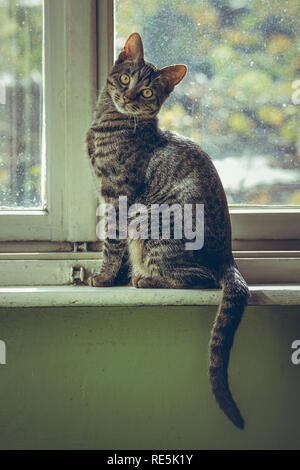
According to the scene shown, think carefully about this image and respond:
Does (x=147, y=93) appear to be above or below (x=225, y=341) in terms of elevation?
above

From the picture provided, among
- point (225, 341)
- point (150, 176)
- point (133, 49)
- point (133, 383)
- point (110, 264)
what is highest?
point (133, 49)

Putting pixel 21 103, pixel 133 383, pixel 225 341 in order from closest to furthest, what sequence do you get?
pixel 225 341, pixel 133 383, pixel 21 103

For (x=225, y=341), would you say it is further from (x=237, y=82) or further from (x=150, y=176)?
(x=237, y=82)

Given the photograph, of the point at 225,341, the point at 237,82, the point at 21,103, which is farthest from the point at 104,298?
the point at 237,82

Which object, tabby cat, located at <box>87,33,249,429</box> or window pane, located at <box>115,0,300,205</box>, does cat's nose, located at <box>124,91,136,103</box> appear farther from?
window pane, located at <box>115,0,300,205</box>

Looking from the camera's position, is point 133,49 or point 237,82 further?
point 237,82

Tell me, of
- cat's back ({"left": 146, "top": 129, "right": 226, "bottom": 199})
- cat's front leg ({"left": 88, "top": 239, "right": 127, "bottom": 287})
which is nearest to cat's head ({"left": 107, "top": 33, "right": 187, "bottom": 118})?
cat's back ({"left": 146, "top": 129, "right": 226, "bottom": 199})

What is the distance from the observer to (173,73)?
1.18m

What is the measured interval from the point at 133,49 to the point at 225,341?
76 centimetres

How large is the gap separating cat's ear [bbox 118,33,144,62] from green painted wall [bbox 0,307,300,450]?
0.65 meters

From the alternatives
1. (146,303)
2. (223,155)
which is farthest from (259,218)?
(146,303)

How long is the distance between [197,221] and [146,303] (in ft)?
0.78

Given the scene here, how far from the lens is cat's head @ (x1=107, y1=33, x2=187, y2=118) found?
116 centimetres

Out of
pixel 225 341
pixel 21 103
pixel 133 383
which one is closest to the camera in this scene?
pixel 225 341
